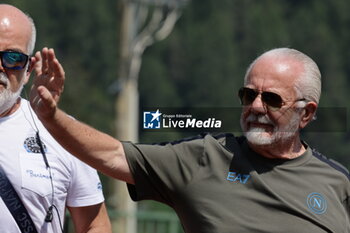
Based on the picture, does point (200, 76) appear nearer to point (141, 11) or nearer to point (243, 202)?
point (141, 11)

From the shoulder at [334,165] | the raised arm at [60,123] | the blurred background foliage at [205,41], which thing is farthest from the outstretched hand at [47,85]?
the blurred background foliage at [205,41]

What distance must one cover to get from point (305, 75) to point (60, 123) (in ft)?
4.88

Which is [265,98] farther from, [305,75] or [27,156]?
[27,156]

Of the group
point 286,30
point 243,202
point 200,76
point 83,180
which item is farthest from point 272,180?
point 286,30

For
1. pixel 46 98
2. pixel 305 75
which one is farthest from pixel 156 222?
pixel 46 98

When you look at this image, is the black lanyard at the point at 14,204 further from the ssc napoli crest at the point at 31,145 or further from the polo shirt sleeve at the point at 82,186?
the polo shirt sleeve at the point at 82,186

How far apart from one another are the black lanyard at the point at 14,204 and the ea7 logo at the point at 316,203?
138 cm

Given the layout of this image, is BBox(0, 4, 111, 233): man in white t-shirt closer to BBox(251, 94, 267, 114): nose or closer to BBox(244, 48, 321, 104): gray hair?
BBox(251, 94, 267, 114): nose

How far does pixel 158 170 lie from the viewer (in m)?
5.00

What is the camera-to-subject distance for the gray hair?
5.38 metres

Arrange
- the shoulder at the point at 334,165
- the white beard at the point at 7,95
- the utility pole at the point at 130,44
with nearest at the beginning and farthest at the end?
the white beard at the point at 7,95, the shoulder at the point at 334,165, the utility pole at the point at 130,44

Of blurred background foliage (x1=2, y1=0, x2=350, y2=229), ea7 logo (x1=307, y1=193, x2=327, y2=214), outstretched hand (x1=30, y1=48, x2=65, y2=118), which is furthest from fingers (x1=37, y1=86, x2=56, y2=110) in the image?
blurred background foliage (x1=2, y1=0, x2=350, y2=229)

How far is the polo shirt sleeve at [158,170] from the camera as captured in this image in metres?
4.98

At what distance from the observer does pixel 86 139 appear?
466 centimetres
